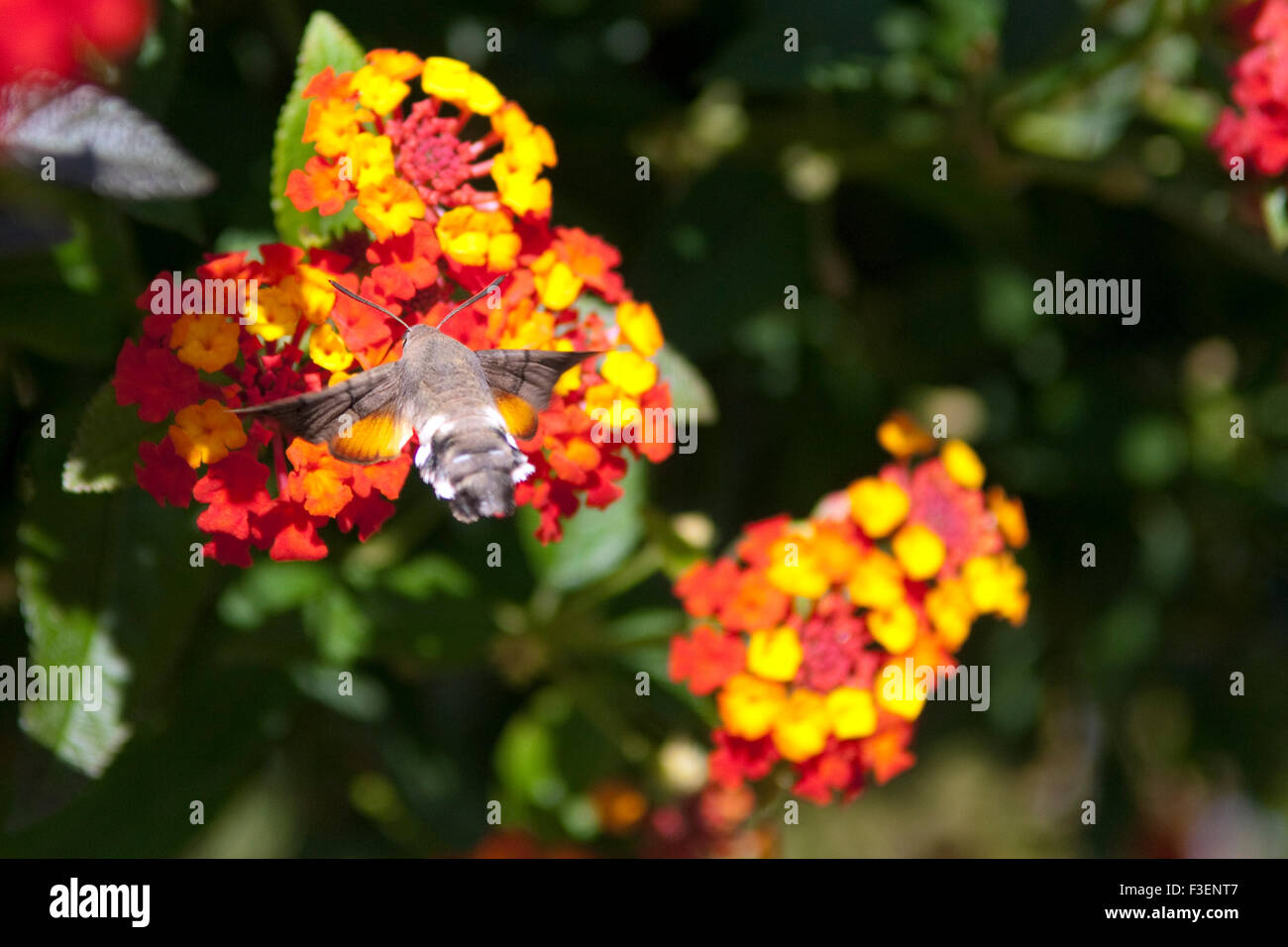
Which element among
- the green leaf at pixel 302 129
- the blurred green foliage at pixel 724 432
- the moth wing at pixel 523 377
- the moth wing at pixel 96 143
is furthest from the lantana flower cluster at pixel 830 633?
the moth wing at pixel 96 143

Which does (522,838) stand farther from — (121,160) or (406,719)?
(121,160)

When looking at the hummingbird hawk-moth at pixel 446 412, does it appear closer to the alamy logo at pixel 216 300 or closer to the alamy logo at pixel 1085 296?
the alamy logo at pixel 216 300

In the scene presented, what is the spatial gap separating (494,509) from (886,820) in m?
3.04

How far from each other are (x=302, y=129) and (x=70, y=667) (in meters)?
0.74

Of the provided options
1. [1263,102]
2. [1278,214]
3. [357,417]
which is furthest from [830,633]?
[1263,102]

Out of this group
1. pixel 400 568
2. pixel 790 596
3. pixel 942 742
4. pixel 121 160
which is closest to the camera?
pixel 121 160

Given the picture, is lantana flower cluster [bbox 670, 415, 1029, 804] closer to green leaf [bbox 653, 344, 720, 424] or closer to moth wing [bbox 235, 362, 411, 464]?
green leaf [bbox 653, 344, 720, 424]

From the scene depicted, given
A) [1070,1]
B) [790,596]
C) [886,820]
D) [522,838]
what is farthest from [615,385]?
[886,820]

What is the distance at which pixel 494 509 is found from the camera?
121 centimetres

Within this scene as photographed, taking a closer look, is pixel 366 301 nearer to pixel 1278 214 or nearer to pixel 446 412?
pixel 446 412

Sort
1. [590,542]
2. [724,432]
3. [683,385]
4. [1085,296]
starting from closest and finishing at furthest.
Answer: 1. [683,385]
2. [590,542]
3. [1085,296]
4. [724,432]

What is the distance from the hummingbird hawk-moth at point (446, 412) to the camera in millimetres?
1235

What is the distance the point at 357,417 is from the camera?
1.33 metres

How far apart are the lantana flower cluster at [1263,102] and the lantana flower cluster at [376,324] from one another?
1011 millimetres
